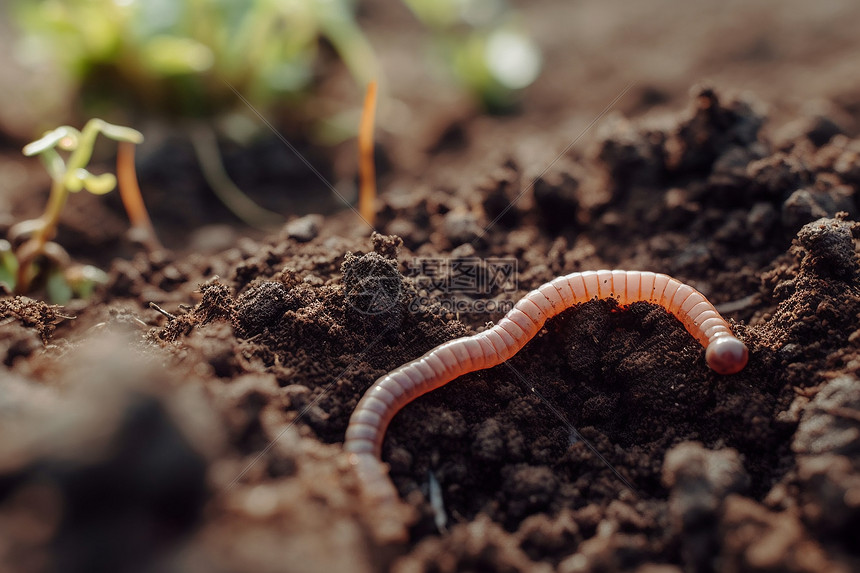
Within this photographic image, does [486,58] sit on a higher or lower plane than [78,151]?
higher

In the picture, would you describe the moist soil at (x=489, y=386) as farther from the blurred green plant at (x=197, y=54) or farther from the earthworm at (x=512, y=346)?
the blurred green plant at (x=197, y=54)

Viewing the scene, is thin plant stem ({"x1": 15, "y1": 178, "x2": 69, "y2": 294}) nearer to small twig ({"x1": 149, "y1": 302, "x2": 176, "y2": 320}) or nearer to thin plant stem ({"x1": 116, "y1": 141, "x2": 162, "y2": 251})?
thin plant stem ({"x1": 116, "y1": 141, "x2": 162, "y2": 251})

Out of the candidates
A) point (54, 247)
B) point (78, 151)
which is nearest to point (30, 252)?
point (54, 247)

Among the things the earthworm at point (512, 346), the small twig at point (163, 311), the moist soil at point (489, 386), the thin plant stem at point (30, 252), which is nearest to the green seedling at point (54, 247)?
the thin plant stem at point (30, 252)

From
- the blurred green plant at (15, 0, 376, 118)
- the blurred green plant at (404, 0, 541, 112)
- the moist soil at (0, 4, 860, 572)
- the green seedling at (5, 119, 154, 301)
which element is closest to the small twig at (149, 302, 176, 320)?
the moist soil at (0, 4, 860, 572)

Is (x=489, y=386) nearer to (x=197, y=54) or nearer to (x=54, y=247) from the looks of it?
(x=54, y=247)

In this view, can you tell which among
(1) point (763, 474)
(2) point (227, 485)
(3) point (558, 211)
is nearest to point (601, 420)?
(1) point (763, 474)
